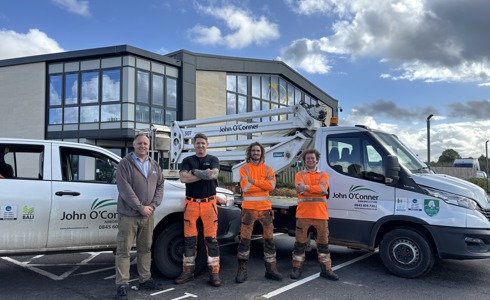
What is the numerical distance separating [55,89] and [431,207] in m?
20.0

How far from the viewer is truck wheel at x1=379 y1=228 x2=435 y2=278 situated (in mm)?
5262

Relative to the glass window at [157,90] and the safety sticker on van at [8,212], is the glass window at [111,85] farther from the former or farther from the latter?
the safety sticker on van at [8,212]

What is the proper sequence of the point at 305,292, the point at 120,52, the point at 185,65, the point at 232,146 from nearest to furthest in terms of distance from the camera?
the point at 305,292
the point at 232,146
the point at 120,52
the point at 185,65

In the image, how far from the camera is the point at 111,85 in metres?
19.6

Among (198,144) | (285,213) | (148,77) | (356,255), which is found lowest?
(356,255)

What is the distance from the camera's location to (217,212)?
5477mm

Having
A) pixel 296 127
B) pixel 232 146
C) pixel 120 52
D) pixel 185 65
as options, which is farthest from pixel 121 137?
pixel 296 127

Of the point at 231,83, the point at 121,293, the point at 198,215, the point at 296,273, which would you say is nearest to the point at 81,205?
the point at 121,293

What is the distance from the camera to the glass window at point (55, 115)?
20328 mm

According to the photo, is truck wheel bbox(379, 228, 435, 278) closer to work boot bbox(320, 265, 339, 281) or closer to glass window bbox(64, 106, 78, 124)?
work boot bbox(320, 265, 339, 281)

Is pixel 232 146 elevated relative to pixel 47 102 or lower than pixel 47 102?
lower

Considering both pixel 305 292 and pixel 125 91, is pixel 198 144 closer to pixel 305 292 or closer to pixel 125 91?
pixel 305 292

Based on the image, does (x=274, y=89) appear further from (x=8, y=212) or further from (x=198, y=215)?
(x=8, y=212)

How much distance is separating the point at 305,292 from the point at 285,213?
184cm
